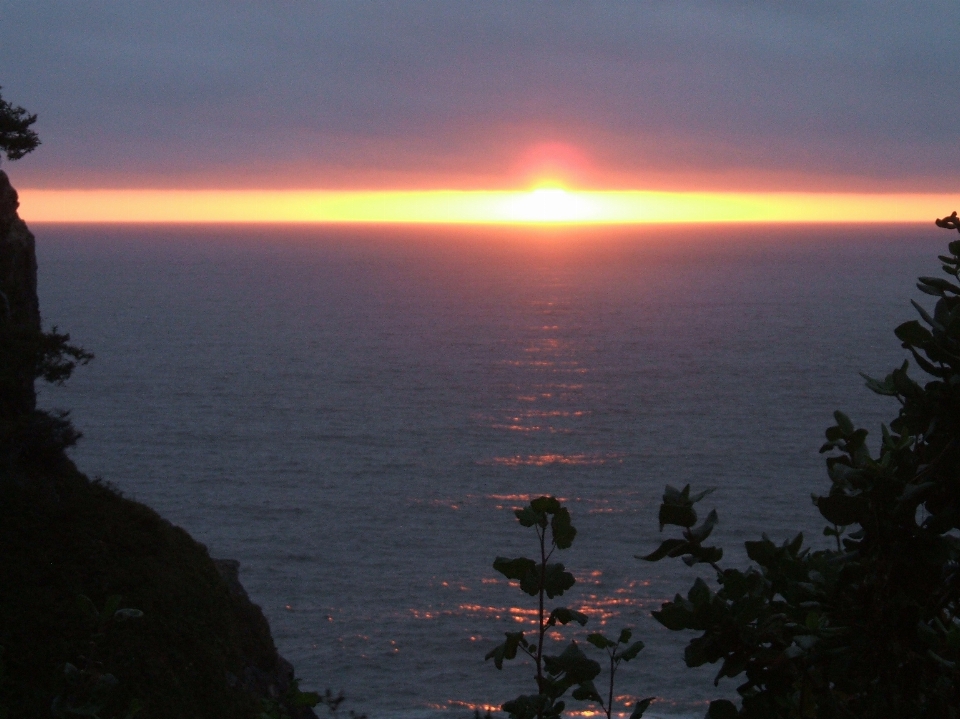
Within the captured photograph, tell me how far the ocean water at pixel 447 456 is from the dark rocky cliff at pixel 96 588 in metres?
11.6

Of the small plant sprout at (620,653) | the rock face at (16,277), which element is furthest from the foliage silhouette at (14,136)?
the small plant sprout at (620,653)

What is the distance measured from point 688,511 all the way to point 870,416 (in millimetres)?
88106

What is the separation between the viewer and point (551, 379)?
114250 millimetres

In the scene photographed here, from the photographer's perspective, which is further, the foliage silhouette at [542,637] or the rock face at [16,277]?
the rock face at [16,277]

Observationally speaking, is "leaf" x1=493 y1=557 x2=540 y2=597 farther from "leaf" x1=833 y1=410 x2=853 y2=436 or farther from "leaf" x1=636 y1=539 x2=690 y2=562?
"leaf" x1=833 y1=410 x2=853 y2=436

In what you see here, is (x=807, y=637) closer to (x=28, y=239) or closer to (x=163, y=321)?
(x=28, y=239)

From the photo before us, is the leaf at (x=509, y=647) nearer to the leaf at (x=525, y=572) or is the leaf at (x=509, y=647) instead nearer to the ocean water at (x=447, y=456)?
the leaf at (x=525, y=572)

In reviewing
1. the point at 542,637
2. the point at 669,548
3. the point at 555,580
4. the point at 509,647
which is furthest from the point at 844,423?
the point at 509,647

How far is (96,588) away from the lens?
67.3 ft

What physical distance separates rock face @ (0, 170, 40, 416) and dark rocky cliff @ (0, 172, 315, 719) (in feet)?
0.12

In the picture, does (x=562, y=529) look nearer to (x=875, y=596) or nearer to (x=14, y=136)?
(x=875, y=596)

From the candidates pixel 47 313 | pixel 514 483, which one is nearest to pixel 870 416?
pixel 514 483

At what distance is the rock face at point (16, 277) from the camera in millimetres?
23344

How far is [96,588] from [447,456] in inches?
2278
